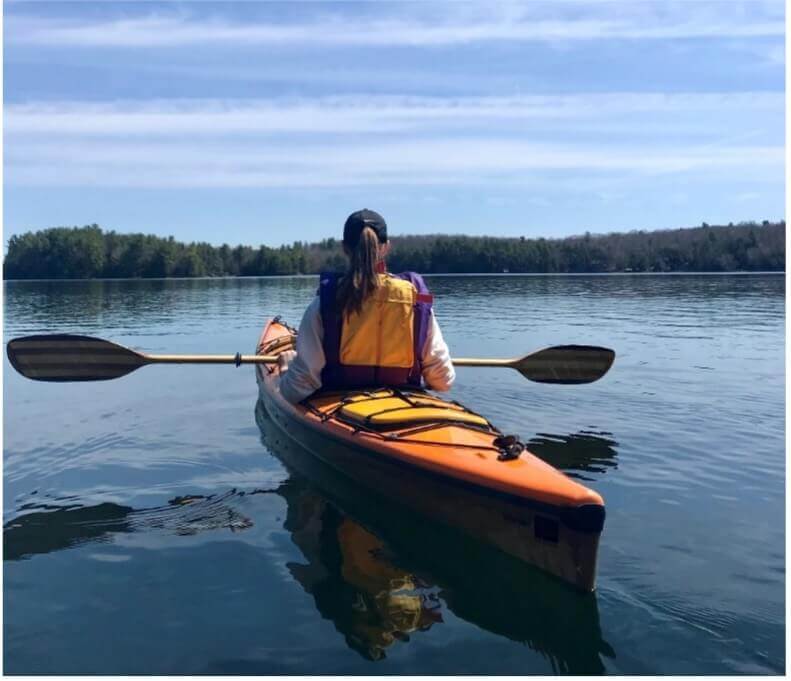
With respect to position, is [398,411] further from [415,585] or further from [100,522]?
[100,522]

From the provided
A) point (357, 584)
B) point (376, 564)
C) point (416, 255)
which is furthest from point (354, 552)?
point (416, 255)

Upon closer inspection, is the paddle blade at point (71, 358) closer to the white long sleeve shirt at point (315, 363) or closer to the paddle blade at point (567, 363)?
the white long sleeve shirt at point (315, 363)

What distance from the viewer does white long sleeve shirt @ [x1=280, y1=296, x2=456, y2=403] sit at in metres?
6.05

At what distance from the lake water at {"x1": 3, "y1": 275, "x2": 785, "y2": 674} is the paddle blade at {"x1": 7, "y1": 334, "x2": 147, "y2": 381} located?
2.70 feet

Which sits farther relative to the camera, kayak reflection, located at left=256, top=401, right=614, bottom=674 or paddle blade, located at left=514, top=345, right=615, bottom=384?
paddle blade, located at left=514, top=345, right=615, bottom=384

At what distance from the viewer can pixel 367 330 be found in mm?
5961

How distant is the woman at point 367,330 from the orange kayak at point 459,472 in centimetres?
17

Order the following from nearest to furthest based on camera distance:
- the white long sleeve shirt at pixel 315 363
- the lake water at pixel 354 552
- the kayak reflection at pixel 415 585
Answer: the lake water at pixel 354 552 < the kayak reflection at pixel 415 585 < the white long sleeve shirt at pixel 315 363

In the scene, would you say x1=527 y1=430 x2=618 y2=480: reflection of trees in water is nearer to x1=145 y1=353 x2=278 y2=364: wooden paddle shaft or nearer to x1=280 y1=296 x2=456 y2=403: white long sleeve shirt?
x1=280 y1=296 x2=456 y2=403: white long sleeve shirt

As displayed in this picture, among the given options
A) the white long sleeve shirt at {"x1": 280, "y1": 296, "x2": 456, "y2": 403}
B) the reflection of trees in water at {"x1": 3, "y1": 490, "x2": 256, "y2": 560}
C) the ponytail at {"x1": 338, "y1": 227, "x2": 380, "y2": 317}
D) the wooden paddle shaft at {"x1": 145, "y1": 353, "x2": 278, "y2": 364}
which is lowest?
the reflection of trees in water at {"x1": 3, "y1": 490, "x2": 256, "y2": 560}

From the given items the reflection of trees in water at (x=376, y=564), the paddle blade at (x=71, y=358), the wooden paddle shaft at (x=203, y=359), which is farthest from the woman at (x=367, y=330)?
the paddle blade at (x=71, y=358)

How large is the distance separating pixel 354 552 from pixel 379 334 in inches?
66.9

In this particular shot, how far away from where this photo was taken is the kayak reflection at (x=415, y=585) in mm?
4094

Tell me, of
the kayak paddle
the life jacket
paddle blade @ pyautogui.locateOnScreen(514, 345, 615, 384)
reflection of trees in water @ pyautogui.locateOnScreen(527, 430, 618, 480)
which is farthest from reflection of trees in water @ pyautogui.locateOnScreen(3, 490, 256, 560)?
paddle blade @ pyautogui.locateOnScreen(514, 345, 615, 384)
